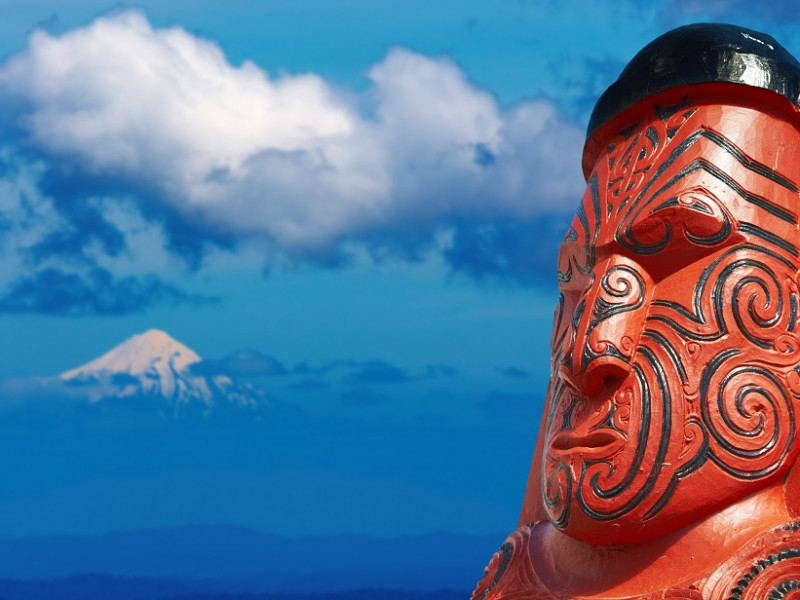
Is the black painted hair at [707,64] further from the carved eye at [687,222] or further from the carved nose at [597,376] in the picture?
the carved nose at [597,376]

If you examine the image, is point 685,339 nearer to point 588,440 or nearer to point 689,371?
point 689,371

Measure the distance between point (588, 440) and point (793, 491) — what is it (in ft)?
2.99

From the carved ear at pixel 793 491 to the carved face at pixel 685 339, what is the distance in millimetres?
53

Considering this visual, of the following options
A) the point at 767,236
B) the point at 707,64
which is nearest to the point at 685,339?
the point at 767,236

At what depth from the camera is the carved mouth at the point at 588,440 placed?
16.7 feet

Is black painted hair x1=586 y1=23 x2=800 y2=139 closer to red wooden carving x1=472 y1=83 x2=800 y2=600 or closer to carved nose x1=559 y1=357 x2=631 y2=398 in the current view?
red wooden carving x1=472 y1=83 x2=800 y2=600

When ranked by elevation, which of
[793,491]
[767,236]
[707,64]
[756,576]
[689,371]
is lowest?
[756,576]

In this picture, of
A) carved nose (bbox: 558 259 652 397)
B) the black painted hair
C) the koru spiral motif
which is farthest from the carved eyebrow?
the koru spiral motif

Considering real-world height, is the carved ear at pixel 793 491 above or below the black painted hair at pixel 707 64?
below

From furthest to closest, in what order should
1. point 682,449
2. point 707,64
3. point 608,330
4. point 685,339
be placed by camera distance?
point 707,64 < point 608,330 < point 685,339 < point 682,449

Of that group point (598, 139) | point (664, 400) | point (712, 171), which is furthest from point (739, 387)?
point (598, 139)

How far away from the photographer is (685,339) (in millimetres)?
5062

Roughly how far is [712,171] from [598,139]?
894 mm

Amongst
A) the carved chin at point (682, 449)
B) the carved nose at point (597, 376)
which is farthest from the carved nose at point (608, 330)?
the carved chin at point (682, 449)
